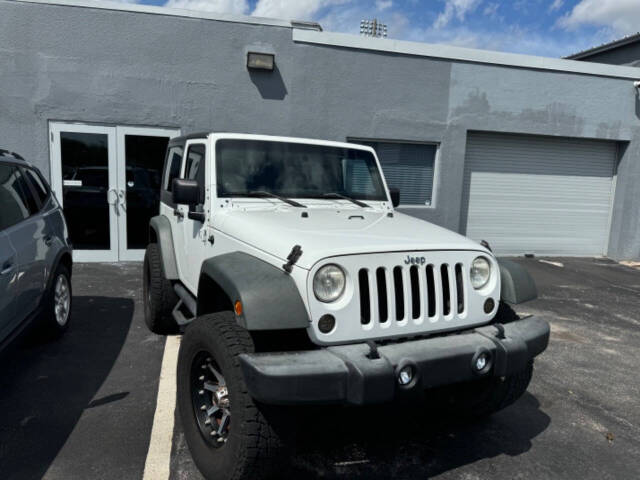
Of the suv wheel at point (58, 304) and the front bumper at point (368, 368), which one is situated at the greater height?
the front bumper at point (368, 368)

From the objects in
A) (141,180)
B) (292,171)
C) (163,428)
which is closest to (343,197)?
(292,171)

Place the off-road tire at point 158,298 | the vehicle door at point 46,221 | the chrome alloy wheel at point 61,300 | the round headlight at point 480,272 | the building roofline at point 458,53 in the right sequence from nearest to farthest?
the round headlight at point 480,272 → the vehicle door at point 46,221 → the chrome alloy wheel at point 61,300 → the off-road tire at point 158,298 → the building roofline at point 458,53

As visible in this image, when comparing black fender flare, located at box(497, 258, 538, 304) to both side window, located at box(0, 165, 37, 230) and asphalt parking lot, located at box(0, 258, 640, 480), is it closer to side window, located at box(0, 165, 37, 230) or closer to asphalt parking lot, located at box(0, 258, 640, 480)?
asphalt parking lot, located at box(0, 258, 640, 480)

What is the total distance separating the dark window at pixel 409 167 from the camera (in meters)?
9.89

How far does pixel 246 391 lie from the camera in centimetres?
239

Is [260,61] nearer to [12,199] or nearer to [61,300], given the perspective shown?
[61,300]

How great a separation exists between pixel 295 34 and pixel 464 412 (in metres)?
7.44

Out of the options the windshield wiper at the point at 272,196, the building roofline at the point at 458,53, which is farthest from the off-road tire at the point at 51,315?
the building roofline at the point at 458,53

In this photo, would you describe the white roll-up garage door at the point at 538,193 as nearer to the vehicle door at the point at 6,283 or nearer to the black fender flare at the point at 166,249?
the black fender flare at the point at 166,249

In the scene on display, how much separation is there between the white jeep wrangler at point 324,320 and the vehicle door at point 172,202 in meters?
0.73

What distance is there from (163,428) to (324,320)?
1544 millimetres

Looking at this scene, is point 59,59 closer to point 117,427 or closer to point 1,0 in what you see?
point 1,0

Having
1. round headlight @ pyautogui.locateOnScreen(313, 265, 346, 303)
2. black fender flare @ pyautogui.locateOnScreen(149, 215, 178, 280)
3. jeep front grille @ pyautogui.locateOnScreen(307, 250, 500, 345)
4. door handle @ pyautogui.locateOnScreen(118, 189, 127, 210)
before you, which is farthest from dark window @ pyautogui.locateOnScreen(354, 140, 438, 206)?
round headlight @ pyautogui.locateOnScreen(313, 265, 346, 303)

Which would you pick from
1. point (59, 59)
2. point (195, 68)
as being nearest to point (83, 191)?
point (59, 59)
